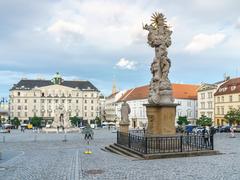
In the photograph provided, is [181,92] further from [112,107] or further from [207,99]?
[112,107]

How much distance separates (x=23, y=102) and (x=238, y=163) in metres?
124

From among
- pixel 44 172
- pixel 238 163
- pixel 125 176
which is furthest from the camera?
pixel 238 163

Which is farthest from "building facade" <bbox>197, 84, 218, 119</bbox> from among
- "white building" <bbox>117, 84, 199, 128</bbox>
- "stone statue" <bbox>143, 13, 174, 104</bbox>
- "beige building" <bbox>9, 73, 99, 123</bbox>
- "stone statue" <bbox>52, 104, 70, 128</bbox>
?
"stone statue" <bbox>143, 13, 174, 104</bbox>

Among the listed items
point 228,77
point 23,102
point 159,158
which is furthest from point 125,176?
point 23,102

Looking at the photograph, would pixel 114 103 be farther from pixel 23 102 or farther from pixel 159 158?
pixel 159 158

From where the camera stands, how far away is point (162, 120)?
59.4 feet

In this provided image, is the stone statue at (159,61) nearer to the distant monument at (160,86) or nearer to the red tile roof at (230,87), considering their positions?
the distant monument at (160,86)

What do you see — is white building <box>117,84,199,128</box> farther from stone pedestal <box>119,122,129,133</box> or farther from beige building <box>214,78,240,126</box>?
stone pedestal <box>119,122,129,133</box>

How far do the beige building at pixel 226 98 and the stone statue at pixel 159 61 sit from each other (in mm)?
54113

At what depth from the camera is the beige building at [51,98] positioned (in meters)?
131

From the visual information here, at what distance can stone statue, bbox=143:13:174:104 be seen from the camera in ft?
61.9

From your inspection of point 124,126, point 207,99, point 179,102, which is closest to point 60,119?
point 207,99

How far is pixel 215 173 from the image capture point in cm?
1195

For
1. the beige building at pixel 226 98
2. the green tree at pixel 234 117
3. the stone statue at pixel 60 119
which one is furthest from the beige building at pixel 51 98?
the green tree at pixel 234 117
